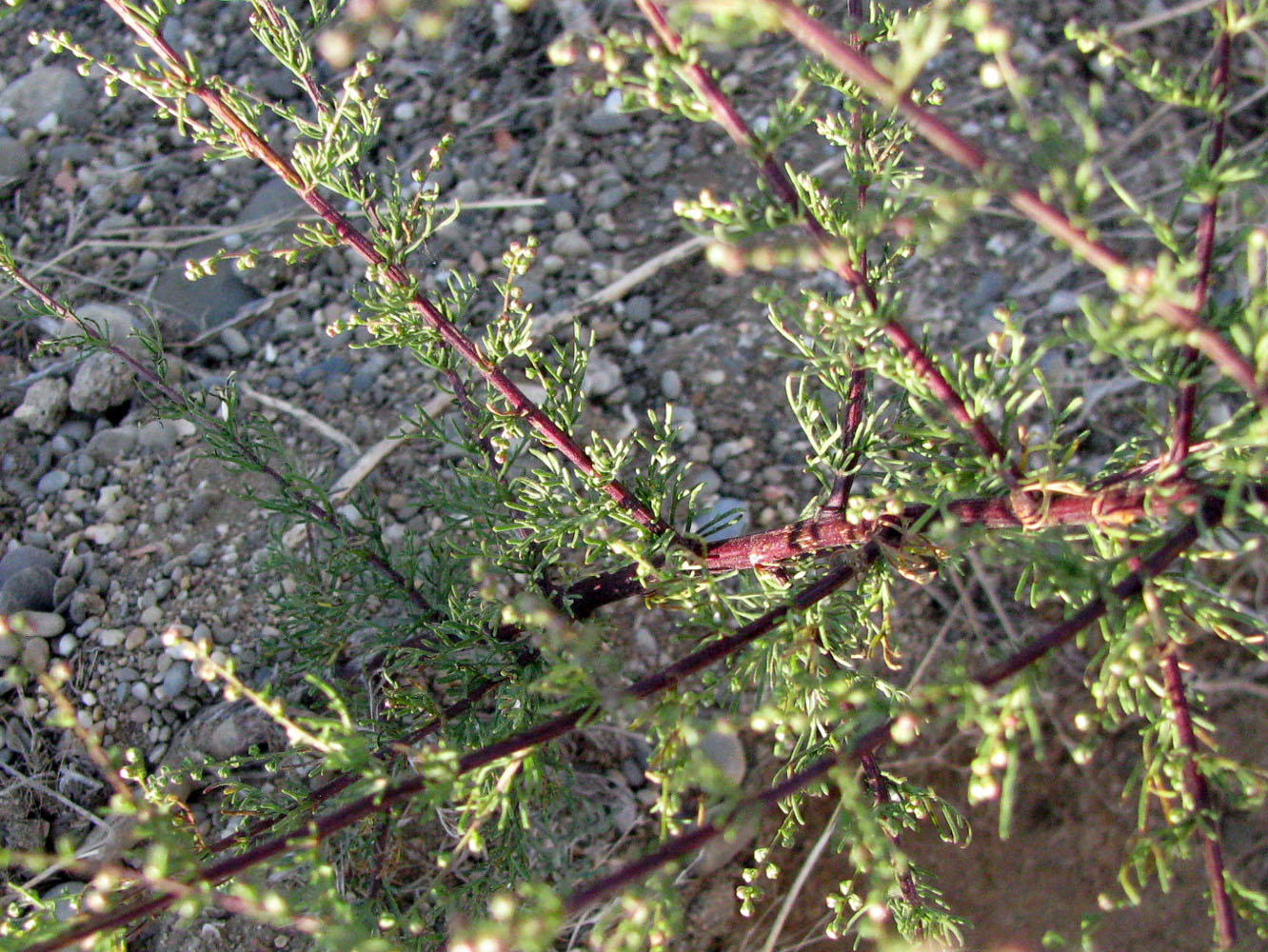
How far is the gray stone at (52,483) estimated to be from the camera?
3.24 m

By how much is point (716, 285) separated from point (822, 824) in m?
2.01

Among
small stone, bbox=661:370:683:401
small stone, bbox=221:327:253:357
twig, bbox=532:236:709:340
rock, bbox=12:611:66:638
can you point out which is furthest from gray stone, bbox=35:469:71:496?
small stone, bbox=661:370:683:401

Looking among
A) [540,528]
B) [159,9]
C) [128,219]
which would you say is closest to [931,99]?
[540,528]

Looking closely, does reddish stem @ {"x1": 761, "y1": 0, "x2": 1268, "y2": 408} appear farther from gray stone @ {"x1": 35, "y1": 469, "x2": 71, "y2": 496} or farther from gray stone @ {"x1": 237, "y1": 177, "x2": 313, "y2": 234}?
gray stone @ {"x1": 237, "y1": 177, "x2": 313, "y2": 234}

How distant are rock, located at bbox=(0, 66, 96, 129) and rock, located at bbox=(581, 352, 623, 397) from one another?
2415 mm

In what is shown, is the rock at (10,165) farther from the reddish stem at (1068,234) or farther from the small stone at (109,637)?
the reddish stem at (1068,234)

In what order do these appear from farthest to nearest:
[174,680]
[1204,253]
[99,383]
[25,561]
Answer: [99,383] < [25,561] < [174,680] < [1204,253]

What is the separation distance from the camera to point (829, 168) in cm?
411

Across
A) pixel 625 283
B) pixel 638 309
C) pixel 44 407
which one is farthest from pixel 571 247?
pixel 44 407

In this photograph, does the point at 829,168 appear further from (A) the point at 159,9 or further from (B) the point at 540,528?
(A) the point at 159,9

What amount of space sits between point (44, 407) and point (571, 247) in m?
1.93

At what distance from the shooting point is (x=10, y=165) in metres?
3.99

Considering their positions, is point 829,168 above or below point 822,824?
above

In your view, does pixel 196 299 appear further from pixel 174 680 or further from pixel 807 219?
pixel 807 219
